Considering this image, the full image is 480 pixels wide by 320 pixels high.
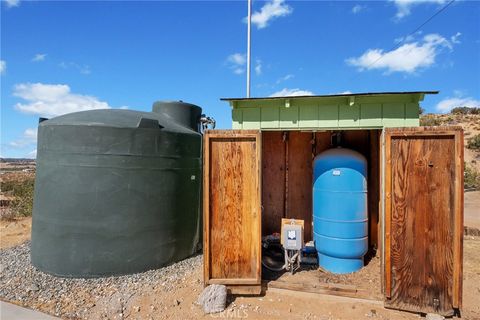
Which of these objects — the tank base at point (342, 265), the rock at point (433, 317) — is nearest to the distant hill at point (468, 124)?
the tank base at point (342, 265)

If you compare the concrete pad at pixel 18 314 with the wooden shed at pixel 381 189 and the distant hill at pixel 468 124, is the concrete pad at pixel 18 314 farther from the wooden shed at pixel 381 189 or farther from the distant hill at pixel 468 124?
the distant hill at pixel 468 124

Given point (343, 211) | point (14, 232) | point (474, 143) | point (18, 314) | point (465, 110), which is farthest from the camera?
point (465, 110)

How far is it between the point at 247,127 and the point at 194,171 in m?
1.83

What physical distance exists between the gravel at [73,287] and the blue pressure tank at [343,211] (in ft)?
7.96

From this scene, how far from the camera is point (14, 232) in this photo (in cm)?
811

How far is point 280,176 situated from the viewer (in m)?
5.98

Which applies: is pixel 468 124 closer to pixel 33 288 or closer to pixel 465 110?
pixel 465 110

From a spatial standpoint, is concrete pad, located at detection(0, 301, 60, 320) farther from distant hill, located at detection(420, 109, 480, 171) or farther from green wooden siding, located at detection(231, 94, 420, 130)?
distant hill, located at detection(420, 109, 480, 171)

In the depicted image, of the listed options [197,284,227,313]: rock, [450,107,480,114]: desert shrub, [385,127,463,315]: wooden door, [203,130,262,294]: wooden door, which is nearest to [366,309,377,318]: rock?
[385,127,463,315]: wooden door

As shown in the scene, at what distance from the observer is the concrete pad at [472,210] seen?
9.02 m

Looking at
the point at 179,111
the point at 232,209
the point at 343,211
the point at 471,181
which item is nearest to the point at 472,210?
the point at 471,181

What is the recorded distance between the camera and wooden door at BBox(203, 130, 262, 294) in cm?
424

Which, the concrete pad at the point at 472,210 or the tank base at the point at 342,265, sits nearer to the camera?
the tank base at the point at 342,265

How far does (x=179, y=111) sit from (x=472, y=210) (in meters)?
11.4
